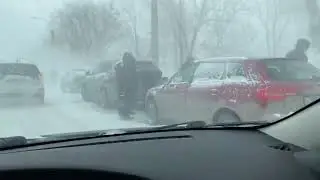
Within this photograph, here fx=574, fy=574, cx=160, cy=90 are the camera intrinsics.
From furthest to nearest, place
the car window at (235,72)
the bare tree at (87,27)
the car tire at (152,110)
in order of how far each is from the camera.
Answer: the bare tree at (87,27)
the car tire at (152,110)
the car window at (235,72)

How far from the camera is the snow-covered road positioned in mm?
6312

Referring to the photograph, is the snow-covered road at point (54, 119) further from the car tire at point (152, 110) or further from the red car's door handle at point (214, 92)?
the red car's door handle at point (214, 92)

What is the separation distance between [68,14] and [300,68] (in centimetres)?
800

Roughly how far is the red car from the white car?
2.96 m

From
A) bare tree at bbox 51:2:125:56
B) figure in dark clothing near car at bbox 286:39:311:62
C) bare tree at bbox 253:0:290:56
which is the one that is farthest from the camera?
bare tree at bbox 51:2:125:56

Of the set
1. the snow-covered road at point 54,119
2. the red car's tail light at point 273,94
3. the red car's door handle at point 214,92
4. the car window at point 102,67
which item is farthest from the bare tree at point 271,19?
the red car's tail light at point 273,94

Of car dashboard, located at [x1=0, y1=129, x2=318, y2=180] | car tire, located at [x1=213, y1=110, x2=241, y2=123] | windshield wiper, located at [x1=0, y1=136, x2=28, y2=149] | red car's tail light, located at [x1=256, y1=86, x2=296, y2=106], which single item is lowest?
car tire, located at [x1=213, y1=110, x2=241, y2=123]

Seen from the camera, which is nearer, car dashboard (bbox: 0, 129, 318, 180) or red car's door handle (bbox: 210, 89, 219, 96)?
car dashboard (bbox: 0, 129, 318, 180)

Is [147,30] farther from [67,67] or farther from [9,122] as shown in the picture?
[9,122]

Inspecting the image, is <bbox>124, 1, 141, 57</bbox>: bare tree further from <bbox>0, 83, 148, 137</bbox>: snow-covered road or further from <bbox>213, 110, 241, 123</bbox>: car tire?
<bbox>213, 110, 241, 123</bbox>: car tire

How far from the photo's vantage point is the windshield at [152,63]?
20.7 ft

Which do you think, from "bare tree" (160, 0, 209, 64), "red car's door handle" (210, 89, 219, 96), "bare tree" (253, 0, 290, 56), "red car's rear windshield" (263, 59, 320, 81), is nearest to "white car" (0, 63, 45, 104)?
"bare tree" (160, 0, 209, 64)

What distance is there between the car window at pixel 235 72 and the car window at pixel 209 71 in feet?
0.31

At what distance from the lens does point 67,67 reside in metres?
14.1
